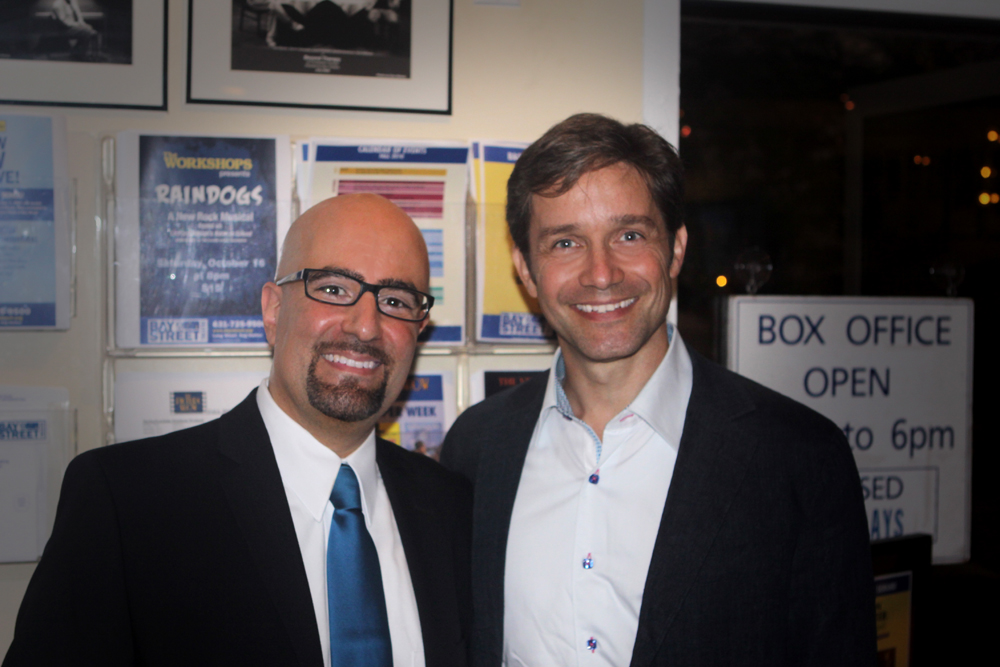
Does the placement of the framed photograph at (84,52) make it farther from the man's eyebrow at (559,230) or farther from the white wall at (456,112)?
the man's eyebrow at (559,230)

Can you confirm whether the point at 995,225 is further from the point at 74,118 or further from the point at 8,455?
the point at 8,455

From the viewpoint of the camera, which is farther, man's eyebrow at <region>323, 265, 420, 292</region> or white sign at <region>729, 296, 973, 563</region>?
white sign at <region>729, 296, 973, 563</region>

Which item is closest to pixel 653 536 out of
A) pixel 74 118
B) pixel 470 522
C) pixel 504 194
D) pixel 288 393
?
pixel 470 522

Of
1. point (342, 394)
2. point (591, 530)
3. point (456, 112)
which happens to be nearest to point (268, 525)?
point (342, 394)

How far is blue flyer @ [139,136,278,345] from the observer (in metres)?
1.88

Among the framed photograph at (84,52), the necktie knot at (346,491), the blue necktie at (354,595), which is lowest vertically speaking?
the blue necktie at (354,595)

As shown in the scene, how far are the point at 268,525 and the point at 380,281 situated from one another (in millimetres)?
566

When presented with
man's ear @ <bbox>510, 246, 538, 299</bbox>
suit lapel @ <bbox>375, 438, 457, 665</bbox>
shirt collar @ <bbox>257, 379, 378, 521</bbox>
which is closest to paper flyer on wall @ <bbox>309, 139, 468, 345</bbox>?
man's ear @ <bbox>510, 246, 538, 299</bbox>

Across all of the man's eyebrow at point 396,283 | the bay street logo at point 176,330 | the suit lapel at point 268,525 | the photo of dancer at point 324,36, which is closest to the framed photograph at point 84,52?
the photo of dancer at point 324,36

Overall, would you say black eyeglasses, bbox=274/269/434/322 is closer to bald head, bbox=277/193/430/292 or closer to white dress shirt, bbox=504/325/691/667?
bald head, bbox=277/193/430/292

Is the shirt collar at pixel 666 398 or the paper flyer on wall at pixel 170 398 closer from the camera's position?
the shirt collar at pixel 666 398

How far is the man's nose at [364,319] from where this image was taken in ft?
4.82

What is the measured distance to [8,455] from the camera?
182cm

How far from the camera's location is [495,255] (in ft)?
6.80
